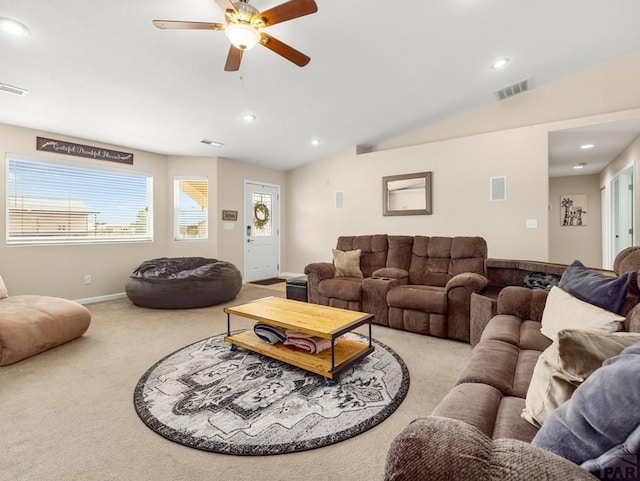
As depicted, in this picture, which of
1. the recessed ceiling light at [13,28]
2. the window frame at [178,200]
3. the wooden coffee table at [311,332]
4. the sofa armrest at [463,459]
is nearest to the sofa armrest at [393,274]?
the wooden coffee table at [311,332]

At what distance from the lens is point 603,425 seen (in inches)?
24.7

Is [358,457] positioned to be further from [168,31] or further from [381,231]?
[381,231]

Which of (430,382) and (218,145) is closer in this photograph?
(430,382)

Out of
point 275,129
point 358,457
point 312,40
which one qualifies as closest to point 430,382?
point 358,457

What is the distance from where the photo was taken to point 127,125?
412 cm

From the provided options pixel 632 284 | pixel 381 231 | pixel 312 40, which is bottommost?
pixel 632 284

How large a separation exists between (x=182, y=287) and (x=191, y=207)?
6.83 ft

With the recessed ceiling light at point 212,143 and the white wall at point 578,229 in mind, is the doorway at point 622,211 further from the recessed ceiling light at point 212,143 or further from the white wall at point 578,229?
the recessed ceiling light at point 212,143

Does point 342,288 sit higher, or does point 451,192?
point 451,192

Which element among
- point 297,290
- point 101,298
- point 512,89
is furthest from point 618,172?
point 101,298

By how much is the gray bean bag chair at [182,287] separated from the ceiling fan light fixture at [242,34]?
9.91ft

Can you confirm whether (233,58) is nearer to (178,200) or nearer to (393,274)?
(393,274)

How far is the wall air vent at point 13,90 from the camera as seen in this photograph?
3.03 m

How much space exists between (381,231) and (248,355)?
11.9 feet
